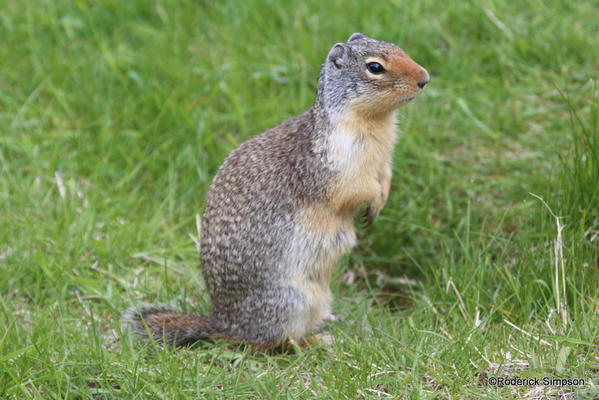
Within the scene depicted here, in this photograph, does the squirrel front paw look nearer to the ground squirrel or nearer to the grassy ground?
the ground squirrel

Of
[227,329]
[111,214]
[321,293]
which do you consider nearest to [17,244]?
[111,214]

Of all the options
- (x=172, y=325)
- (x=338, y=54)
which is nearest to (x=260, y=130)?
(x=338, y=54)

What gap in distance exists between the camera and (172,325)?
14.2 ft

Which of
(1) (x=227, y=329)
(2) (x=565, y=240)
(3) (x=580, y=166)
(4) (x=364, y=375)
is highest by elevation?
(3) (x=580, y=166)

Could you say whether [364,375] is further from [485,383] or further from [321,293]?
[321,293]

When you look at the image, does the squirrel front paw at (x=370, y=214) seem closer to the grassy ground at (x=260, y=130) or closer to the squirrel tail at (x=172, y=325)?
the grassy ground at (x=260, y=130)

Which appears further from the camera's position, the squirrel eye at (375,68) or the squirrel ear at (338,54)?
the squirrel ear at (338,54)

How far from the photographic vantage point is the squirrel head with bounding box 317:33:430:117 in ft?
13.4

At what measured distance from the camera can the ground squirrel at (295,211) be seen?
425 centimetres

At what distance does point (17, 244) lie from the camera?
16.2 ft

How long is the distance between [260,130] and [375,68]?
1807 millimetres

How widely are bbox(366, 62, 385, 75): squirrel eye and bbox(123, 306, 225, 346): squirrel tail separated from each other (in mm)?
1548

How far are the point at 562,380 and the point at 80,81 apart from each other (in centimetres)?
446

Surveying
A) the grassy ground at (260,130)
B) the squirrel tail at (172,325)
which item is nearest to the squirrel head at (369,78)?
the grassy ground at (260,130)
